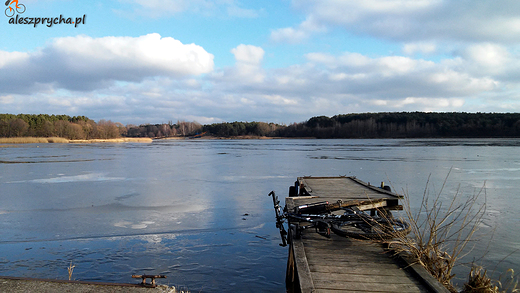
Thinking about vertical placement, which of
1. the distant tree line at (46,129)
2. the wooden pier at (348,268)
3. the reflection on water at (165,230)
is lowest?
the reflection on water at (165,230)

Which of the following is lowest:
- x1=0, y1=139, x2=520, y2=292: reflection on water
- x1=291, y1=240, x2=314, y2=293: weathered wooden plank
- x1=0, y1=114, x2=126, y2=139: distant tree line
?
x1=0, y1=139, x2=520, y2=292: reflection on water

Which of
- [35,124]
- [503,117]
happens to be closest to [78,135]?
[35,124]

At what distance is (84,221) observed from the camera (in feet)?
26.1

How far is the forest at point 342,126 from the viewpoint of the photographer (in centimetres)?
8469

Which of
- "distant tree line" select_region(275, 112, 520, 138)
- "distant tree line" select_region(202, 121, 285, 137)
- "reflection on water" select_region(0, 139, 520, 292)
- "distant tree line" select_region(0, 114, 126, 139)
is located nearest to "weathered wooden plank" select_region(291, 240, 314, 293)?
"reflection on water" select_region(0, 139, 520, 292)

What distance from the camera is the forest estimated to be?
84.7m

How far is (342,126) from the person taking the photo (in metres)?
111

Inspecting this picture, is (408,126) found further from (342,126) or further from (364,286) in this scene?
(364,286)

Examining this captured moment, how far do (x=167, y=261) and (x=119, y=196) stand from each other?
6.19 m

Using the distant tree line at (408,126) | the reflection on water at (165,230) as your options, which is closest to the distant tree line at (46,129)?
the distant tree line at (408,126)

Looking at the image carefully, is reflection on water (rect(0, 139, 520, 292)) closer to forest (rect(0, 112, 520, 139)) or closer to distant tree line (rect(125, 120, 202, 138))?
forest (rect(0, 112, 520, 139))

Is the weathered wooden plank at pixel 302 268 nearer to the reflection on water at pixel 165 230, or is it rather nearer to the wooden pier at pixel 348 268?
the wooden pier at pixel 348 268

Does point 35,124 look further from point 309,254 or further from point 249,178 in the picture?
point 309,254

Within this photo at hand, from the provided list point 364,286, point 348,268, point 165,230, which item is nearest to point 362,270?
point 348,268
